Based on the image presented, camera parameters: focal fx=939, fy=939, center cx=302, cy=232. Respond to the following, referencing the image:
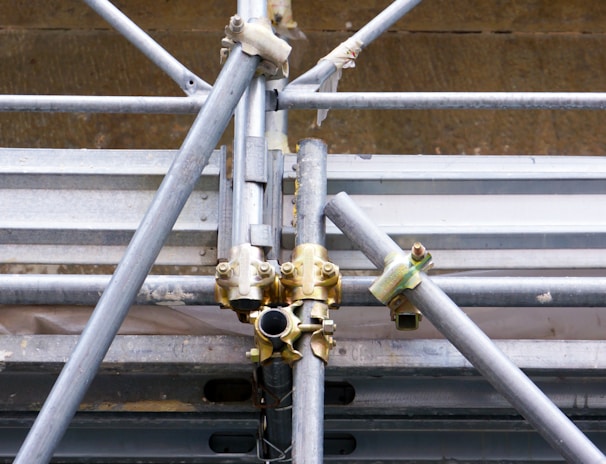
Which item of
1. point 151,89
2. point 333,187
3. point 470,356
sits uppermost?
point 151,89

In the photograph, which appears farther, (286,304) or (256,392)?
(256,392)

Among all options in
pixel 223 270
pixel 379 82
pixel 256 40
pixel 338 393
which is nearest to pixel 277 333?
pixel 223 270

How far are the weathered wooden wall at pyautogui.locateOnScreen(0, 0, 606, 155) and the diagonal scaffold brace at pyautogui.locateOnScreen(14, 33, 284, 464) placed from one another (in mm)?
2951

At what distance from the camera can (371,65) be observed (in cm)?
589

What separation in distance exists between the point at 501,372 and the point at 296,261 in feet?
2.29

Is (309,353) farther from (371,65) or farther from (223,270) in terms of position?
(371,65)

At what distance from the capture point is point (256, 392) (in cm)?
306

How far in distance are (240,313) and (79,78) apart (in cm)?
350

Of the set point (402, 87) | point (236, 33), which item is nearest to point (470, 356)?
point (236, 33)

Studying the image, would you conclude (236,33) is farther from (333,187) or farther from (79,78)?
(79,78)

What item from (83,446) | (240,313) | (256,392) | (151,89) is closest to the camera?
(240,313)

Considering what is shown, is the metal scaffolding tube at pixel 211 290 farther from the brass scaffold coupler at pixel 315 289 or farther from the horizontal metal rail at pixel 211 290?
the brass scaffold coupler at pixel 315 289

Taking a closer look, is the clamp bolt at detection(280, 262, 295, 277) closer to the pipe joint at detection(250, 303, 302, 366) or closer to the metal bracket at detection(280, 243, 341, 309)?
the metal bracket at detection(280, 243, 341, 309)

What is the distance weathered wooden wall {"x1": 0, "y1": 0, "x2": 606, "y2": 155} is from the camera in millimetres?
5809
